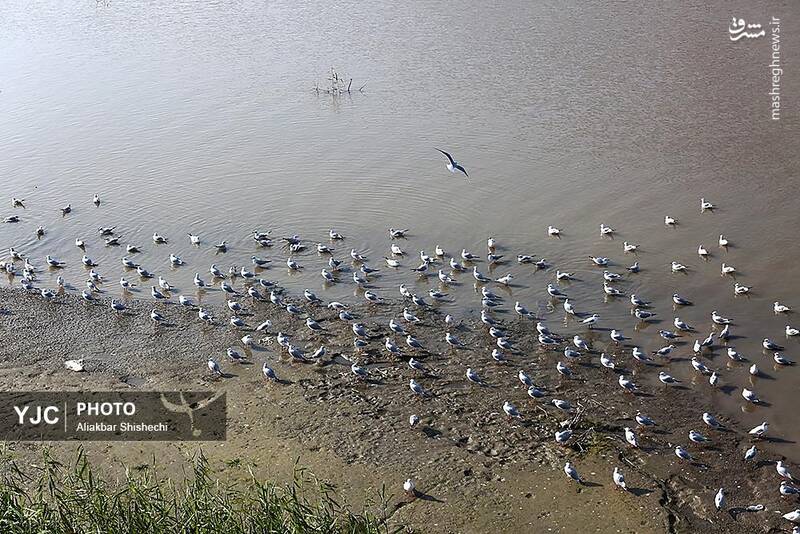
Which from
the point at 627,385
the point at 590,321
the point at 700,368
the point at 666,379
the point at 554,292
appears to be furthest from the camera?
the point at 554,292

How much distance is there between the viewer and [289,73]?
1272 inches

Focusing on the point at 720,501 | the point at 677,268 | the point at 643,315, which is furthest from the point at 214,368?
the point at 677,268

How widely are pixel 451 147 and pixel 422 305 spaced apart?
8.55m

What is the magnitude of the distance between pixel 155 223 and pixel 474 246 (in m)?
8.68

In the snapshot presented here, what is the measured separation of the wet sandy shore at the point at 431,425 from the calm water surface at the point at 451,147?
1493 millimetres

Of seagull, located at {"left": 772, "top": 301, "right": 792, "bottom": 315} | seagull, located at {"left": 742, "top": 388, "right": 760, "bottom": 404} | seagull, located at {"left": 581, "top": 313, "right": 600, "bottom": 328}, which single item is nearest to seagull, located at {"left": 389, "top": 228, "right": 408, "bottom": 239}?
seagull, located at {"left": 581, "top": 313, "right": 600, "bottom": 328}

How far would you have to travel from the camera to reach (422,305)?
18234 mm

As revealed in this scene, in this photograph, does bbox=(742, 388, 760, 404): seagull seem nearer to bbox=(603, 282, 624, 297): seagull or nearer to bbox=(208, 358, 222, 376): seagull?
bbox=(603, 282, 624, 297): seagull

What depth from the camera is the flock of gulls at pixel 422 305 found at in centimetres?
1477

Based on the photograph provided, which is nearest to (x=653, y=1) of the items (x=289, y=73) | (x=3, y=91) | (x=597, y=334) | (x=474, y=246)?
(x=289, y=73)

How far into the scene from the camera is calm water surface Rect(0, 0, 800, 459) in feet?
64.3

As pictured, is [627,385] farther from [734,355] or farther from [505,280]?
[505,280]

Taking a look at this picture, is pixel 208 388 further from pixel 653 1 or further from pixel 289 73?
pixel 653 1

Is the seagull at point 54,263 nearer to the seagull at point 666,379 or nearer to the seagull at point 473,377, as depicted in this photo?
the seagull at point 473,377
